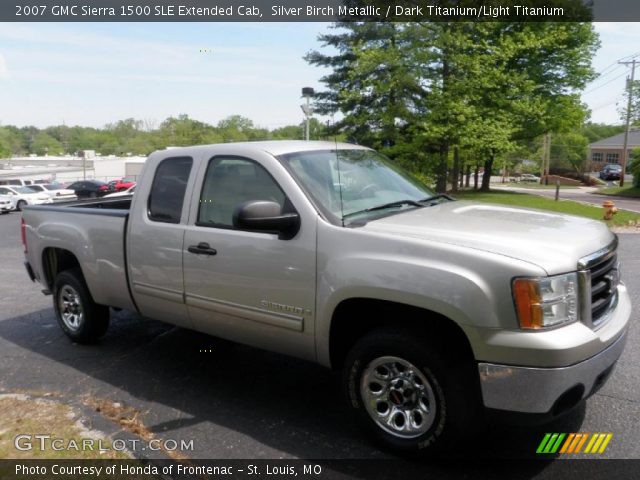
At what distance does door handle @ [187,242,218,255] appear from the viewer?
12.5 feet

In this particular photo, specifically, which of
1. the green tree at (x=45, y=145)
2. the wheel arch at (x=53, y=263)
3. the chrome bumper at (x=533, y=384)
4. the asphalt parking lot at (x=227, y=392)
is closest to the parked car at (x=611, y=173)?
the asphalt parking lot at (x=227, y=392)

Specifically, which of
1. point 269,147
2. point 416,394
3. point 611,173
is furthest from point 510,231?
point 611,173

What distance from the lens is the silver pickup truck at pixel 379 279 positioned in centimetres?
270

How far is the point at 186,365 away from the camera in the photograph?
15.4ft

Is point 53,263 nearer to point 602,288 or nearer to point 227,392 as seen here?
point 227,392

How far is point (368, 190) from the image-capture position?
12.6 feet

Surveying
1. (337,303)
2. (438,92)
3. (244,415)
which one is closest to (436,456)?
(337,303)

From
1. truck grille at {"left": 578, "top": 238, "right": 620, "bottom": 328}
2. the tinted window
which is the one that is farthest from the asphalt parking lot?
the tinted window

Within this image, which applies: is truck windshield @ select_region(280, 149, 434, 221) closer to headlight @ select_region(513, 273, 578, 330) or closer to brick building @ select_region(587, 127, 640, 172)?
headlight @ select_region(513, 273, 578, 330)

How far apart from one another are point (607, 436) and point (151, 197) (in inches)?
145

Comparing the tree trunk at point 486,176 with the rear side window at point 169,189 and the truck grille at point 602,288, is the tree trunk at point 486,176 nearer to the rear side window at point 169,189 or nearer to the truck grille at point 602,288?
the rear side window at point 169,189

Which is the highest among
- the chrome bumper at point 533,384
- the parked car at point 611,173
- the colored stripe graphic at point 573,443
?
the chrome bumper at point 533,384

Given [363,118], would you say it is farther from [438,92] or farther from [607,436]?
[607,436]

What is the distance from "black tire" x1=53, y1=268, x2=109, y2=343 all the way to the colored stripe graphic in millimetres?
4001
